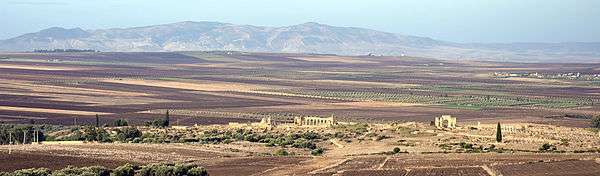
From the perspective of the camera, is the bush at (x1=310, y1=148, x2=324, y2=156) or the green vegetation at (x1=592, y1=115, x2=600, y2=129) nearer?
the bush at (x1=310, y1=148, x2=324, y2=156)

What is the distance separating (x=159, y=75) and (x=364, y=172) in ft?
409

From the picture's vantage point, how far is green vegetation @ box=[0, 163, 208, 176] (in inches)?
1816

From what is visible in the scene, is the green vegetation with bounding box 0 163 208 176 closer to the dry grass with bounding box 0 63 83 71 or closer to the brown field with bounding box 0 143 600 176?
the brown field with bounding box 0 143 600 176

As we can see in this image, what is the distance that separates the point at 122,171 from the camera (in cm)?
4728

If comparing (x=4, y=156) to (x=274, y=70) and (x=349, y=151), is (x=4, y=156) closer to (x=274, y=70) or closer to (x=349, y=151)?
(x=349, y=151)

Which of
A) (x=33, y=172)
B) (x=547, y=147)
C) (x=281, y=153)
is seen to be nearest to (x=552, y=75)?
(x=547, y=147)

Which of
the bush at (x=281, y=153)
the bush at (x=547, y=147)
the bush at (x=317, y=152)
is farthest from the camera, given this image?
the bush at (x=547, y=147)

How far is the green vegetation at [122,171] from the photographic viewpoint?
4613 centimetres

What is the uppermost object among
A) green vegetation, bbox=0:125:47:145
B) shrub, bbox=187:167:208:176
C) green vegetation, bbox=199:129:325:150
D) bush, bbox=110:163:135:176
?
shrub, bbox=187:167:208:176

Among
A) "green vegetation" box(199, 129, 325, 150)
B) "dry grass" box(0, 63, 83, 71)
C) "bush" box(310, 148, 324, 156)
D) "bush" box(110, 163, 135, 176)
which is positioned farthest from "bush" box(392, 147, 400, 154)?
"dry grass" box(0, 63, 83, 71)

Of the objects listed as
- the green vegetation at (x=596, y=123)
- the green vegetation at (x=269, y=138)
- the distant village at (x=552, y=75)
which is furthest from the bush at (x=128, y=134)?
the distant village at (x=552, y=75)

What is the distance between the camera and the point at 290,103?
11581cm

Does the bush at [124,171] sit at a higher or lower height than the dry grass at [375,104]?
higher

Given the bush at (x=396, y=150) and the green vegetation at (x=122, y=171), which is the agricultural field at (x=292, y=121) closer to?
the bush at (x=396, y=150)
